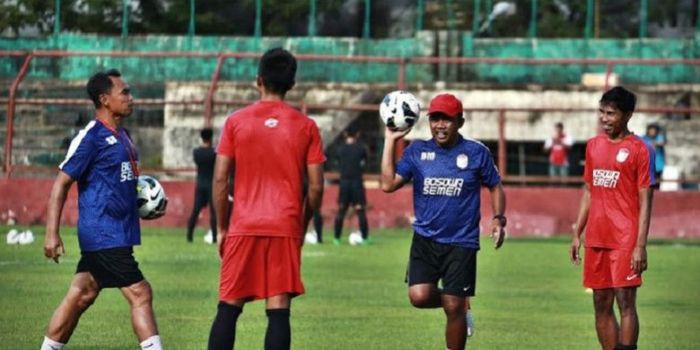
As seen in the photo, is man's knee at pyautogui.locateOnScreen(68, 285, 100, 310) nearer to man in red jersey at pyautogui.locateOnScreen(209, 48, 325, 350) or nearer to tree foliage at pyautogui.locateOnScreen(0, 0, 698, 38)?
man in red jersey at pyautogui.locateOnScreen(209, 48, 325, 350)

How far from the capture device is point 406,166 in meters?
13.1

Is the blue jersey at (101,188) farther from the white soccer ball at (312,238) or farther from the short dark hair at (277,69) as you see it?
the white soccer ball at (312,238)

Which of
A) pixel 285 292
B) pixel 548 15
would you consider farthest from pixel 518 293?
pixel 548 15

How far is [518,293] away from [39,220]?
55.7 feet

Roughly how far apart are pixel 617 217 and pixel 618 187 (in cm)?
21

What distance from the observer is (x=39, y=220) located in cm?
3659

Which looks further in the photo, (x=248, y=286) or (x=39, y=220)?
(x=39, y=220)

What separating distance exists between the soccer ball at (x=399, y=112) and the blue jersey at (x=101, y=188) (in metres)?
1.97

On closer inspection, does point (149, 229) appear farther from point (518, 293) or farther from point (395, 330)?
point (395, 330)

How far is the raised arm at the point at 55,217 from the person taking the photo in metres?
11.8

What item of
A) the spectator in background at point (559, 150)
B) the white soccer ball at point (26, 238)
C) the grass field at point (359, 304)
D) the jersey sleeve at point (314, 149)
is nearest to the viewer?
the jersey sleeve at point (314, 149)

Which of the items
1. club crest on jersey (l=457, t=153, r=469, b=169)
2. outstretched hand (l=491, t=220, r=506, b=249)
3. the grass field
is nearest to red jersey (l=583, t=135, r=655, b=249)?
outstretched hand (l=491, t=220, r=506, b=249)

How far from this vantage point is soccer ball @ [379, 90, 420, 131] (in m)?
12.9

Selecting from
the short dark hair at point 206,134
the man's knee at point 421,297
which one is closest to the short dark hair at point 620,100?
the man's knee at point 421,297
